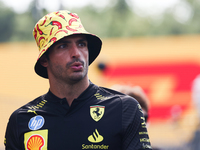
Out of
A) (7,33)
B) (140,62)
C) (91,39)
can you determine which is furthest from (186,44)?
(7,33)

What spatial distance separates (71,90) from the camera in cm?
321

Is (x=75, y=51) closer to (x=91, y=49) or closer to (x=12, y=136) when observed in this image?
(x=91, y=49)

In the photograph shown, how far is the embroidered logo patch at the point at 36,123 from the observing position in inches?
123

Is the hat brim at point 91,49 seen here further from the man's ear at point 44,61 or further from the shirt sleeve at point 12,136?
the shirt sleeve at point 12,136

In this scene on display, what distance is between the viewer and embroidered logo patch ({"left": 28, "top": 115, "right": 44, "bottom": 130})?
3.13 m

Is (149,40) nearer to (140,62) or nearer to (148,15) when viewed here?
(140,62)

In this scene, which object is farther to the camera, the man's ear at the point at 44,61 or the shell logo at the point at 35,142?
the man's ear at the point at 44,61

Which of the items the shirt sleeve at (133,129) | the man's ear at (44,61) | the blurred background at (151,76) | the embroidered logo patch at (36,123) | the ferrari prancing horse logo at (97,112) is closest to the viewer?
the shirt sleeve at (133,129)

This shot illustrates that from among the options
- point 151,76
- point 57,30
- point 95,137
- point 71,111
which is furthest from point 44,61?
point 151,76

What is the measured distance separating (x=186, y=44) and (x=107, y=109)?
10190 mm

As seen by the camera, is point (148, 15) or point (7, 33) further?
point (148, 15)

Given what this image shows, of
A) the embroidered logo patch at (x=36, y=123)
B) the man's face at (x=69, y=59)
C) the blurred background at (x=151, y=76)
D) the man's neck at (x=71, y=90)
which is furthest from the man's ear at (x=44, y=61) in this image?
the blurred background at (x=151, y=76)

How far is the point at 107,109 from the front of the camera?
3055 mm

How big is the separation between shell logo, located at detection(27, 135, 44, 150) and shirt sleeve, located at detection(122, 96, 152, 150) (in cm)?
70
